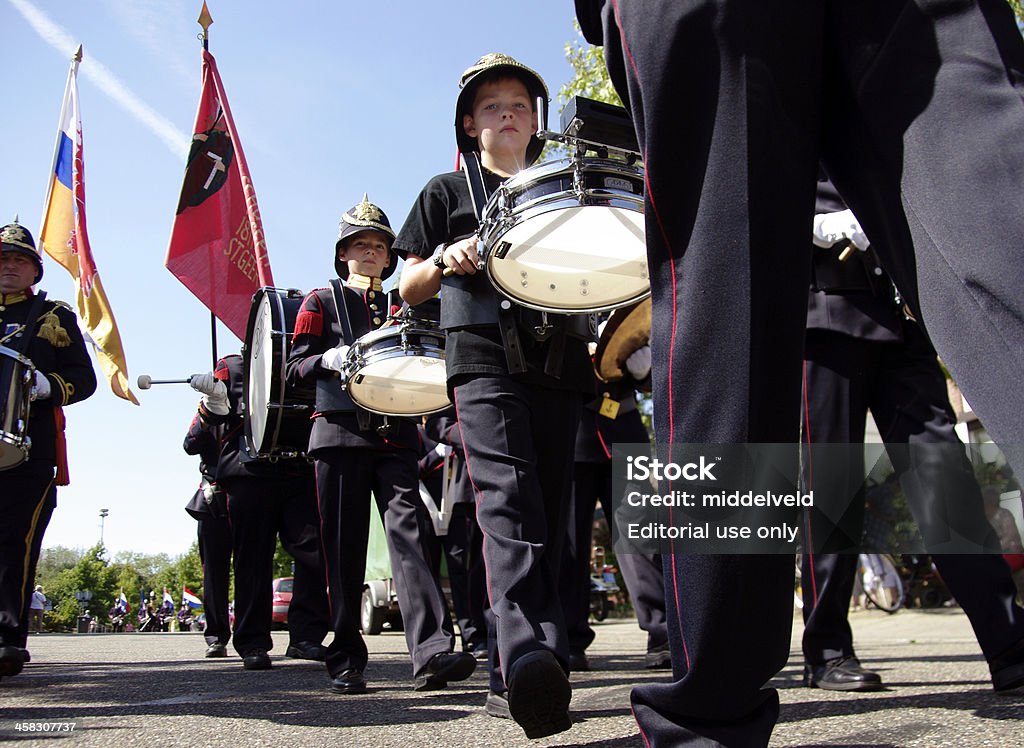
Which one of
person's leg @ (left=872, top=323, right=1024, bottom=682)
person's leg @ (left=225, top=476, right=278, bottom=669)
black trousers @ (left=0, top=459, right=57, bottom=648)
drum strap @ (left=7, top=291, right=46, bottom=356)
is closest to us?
person's leg @ (left=872, top=323, right=1024, bottom=682)

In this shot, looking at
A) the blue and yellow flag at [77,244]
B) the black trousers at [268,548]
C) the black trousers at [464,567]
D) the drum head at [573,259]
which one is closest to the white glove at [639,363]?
the black trousers at [464,567]

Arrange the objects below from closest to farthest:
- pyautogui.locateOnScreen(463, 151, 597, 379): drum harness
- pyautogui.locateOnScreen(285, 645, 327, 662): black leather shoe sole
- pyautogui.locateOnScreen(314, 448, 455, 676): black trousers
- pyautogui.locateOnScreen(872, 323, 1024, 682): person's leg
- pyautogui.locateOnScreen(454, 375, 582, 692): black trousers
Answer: pyautogui.locateOnScreen(454, 375, 582, 692): black trousers, pyautogui.locateOnScreen(463, 151, 597, 379): drum harness, pyautogui.locateOnScreen(872, 323, 1024, 682): person's leg, pyautogui.locateOnScreen(314, 448, 455, 676): black trousers, pyautogui.locateOnScreen(285, 645, 327, 662): black leather shoe sole

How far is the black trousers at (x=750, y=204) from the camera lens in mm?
1390

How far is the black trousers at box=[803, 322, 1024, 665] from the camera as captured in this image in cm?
365

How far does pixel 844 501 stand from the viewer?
12.7 ft

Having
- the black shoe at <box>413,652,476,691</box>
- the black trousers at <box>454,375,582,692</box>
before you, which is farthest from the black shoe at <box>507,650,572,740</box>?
the black shoe at <box>413,652,476,691</box>

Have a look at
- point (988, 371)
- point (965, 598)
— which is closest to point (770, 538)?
point (988, 371)

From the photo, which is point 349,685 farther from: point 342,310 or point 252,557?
point 252,557

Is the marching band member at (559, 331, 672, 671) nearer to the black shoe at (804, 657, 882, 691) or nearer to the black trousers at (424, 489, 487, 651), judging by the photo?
the black trousers at (424, 489, 487, 651)

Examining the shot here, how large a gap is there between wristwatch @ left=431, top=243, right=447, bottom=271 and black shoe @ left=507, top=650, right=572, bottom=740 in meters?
1.48

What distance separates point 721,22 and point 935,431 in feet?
8.67

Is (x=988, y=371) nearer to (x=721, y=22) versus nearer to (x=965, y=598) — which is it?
(x=721, y=22)

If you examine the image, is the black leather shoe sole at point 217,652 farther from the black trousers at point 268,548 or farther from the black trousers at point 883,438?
the black trousers at point 883,438

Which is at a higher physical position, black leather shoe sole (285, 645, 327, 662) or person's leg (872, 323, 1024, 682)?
person's leg (872, 323, 1024, 682)
